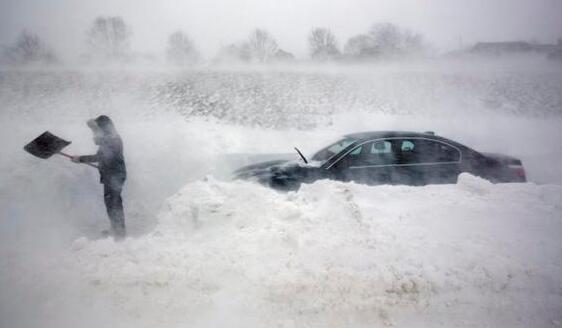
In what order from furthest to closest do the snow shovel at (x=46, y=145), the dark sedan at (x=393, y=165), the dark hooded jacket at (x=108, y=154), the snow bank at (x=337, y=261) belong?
1. the dark sedan at (x=393, y=165)
2. the snow shovel at (x=46, y=145)
3. the dark hooded jacket at (x=108, y=154)
4. the snow bank at (x=337, y=261)

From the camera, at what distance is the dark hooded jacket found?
4.77m

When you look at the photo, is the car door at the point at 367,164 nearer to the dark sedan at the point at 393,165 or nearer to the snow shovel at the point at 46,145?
the dark sedan at the point at 393,165

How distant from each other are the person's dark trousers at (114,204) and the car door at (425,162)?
4.17 metres

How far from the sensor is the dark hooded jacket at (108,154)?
4.77 metres

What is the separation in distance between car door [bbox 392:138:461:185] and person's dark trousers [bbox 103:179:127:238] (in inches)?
164

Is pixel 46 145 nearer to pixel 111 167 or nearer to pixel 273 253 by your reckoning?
pixel 111 167

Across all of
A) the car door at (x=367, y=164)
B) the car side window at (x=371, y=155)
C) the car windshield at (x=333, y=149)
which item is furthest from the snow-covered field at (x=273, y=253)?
the car windshield at (x=333, y=149)

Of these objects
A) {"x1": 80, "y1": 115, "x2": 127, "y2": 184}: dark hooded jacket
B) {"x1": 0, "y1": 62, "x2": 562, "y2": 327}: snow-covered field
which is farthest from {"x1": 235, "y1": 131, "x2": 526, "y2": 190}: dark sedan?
{"x1": 80, "y1": 115, "x2": 127, "y2": 184}: dark hooded jacket

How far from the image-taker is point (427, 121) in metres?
14.3

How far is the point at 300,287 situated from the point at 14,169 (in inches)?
277

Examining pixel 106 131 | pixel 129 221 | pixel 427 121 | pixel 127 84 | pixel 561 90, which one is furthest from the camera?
pixel 561 90

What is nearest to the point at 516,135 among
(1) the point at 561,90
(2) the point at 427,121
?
(2) the point at 427,121

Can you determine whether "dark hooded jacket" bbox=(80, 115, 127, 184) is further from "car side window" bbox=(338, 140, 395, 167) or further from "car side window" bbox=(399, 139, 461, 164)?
"car side window" bbox=(399, 139, 461, 164)

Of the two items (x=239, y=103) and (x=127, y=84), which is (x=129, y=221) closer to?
(x=239, y=103)
